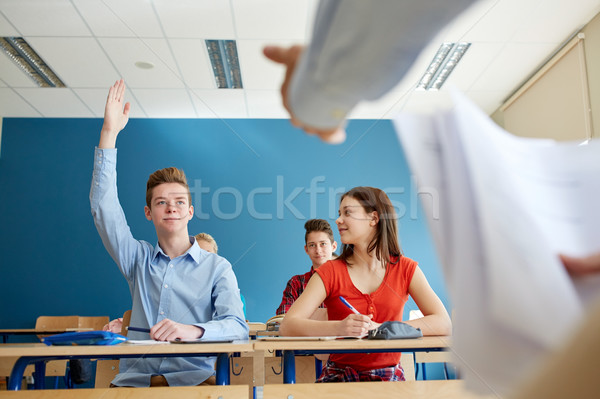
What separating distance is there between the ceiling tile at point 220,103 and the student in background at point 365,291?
119 inches

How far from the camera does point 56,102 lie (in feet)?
15.6

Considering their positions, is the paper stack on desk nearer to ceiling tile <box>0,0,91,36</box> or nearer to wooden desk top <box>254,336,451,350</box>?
wooden desk top <box>254,336,451,350</box>

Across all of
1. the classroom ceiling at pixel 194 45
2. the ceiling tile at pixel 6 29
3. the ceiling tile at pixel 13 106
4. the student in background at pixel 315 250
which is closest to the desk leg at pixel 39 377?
the student in background at pixel 315 250

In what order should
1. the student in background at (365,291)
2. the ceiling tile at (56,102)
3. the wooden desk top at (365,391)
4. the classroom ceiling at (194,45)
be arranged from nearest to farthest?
1. the wooden desk top at (365,391)
2. the student in background at (365,291)
3. the classroom ceiling at (194,45)
4. the ceiling tile at (56,102)

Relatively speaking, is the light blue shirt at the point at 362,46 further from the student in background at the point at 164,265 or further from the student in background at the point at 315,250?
the student in background at the point at 315,250

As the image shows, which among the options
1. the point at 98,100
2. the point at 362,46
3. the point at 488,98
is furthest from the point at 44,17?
the point at 362,46

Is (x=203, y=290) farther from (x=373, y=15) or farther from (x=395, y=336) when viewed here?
(x=373, y=15)

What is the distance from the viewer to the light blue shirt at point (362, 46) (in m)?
0.25

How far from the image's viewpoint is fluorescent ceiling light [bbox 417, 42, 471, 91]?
3.79 metres

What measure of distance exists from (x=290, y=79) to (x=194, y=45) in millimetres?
3677

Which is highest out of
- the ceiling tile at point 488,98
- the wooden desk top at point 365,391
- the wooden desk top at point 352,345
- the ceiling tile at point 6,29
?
the ceiling tile at point 6,29

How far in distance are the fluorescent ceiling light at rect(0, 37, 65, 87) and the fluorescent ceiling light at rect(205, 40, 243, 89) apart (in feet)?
4.52

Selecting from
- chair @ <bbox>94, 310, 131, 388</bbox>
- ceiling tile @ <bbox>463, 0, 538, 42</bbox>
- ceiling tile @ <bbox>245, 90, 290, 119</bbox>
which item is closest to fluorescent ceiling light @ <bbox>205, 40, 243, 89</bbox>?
ceiling tile @ <bbox>245, 90, 290, 119</bbox>

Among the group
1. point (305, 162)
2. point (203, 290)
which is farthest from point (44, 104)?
point (203, 290)
